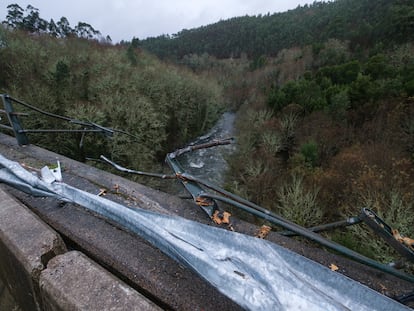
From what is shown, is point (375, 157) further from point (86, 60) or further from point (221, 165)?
point (86, 60)

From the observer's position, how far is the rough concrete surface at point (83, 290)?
91 centimetres

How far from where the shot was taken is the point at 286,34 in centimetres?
6644

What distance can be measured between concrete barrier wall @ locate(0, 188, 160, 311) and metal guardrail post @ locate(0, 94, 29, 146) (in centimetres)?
173

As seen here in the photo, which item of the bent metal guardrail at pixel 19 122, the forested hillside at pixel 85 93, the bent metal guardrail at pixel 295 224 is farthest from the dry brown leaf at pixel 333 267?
the forested hillside at pixel 85 93

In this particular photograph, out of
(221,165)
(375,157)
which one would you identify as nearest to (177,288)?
(375,157)

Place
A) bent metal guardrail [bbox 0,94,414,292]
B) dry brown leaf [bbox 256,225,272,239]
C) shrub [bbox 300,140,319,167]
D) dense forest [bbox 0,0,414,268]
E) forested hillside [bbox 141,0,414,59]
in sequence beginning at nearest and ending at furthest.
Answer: bent metal guardrail [bbox 0,94,414,292], dry brown leaf [bbox 256,225,272,239], dense forest [bbox 0,0,414,268], shrub [bbox 300,140,319,167], forested hillside [bbox 141,0,414,59]

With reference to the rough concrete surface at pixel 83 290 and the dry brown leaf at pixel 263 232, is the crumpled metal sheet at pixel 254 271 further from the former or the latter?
the dry brown leaf at pixel 263 232

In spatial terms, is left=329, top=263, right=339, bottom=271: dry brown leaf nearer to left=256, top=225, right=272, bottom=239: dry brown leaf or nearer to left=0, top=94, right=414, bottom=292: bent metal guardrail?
left=0, top=94, right=414, bottom=292: bent metal guardrail

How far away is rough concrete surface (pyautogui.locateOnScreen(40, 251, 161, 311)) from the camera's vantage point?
3.00ft

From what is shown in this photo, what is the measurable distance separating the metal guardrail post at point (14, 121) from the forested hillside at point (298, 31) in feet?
128

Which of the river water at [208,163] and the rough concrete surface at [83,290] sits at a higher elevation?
the rough concrete surface at [83,290]

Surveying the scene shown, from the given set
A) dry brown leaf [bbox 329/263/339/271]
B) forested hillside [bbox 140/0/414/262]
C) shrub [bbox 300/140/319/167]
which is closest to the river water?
forested hillside [bbox 140/0/414/262]

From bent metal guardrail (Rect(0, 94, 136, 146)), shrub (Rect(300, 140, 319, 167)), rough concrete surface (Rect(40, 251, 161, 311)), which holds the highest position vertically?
bent metal guardrail (Rect(0, 94, 136, 146))

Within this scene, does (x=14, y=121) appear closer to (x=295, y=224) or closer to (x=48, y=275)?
(x=48, y=275)
